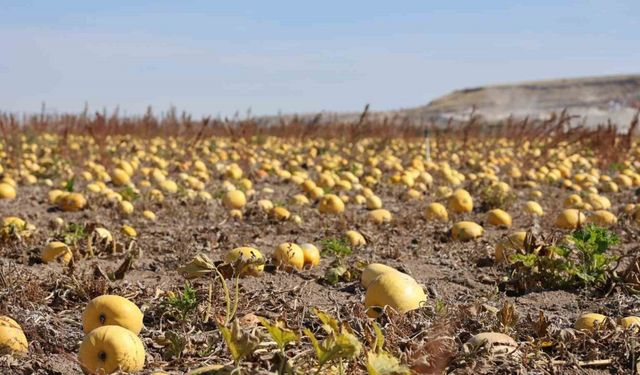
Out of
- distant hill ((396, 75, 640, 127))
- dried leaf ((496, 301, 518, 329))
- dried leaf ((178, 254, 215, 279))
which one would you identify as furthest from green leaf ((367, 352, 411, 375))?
distant hill ((396, 75, 640, 127))

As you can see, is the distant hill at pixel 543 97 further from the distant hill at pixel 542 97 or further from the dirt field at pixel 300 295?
the dirt field at pixel 300 295

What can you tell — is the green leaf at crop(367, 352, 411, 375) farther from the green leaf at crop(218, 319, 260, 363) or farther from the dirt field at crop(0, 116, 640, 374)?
the green leaf at crop(218, 319, 260, 363)

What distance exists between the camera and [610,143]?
50.7 ft

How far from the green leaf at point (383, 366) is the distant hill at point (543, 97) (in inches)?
2749

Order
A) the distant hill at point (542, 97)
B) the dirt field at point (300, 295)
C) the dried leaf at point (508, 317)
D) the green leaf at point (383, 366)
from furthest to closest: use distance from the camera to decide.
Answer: the distant hill at point (542, 97), the dried leaf at point (508, 317), the dirt field at point (300, 295), the green leaf at point (383, 366)

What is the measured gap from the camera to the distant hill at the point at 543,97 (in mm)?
76375

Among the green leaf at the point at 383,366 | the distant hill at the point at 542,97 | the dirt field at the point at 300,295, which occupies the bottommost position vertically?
the dirt field at the point at 300,295

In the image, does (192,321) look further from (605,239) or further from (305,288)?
(605,239)

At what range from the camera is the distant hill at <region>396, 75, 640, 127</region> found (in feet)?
251

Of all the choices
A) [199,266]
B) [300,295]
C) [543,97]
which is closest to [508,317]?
[300,295]

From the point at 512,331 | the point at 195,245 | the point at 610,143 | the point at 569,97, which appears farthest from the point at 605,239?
the point at 569,97

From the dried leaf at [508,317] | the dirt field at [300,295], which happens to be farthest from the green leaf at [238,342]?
the dried leaf at [508,317]

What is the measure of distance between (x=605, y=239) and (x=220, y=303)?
245cm

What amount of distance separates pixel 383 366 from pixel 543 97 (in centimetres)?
8791
